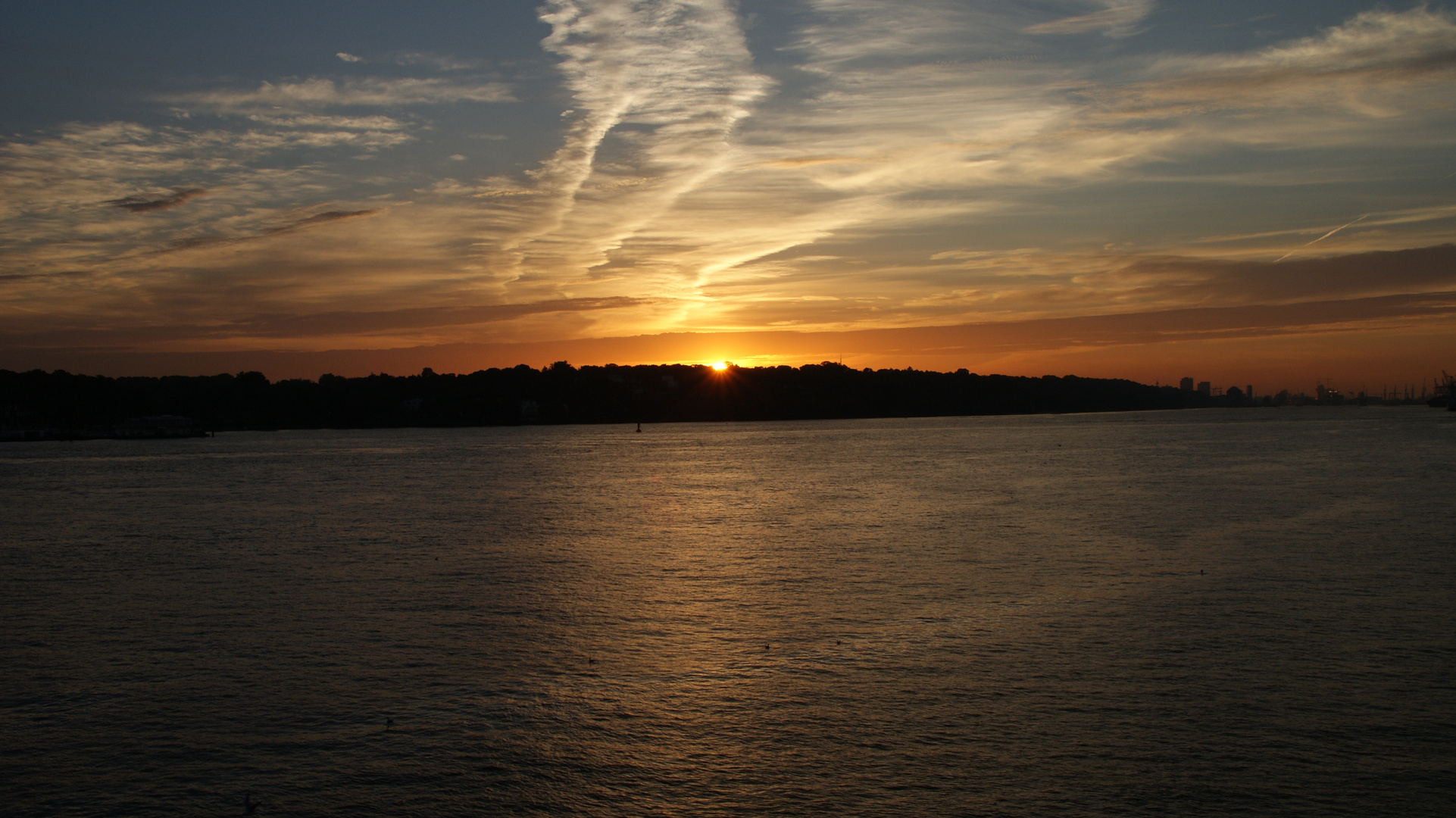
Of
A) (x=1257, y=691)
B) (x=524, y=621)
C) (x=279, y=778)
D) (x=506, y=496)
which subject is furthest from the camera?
(x=506, y=496)

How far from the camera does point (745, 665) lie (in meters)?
14.0

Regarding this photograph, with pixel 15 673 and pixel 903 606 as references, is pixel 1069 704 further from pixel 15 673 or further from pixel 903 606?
pixel 15 673

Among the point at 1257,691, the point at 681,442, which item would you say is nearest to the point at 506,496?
the point at 1257,691

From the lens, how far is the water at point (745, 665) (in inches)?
386

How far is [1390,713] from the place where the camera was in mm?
11430

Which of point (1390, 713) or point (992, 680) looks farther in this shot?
point (992, 680)

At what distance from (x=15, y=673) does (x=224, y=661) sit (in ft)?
9.36

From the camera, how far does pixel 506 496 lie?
47406mm

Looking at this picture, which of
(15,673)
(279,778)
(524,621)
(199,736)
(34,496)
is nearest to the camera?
(279,778)

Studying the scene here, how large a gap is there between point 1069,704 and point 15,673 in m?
14.9

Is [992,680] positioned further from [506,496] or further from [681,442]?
[681,442]

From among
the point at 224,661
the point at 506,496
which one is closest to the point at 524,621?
the point at 224,661

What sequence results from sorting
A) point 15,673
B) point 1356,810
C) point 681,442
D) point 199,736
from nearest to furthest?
point 1356,810 < point 199,736 < point 15,673 < point 681,442

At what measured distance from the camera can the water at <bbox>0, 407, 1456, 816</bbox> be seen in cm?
980
